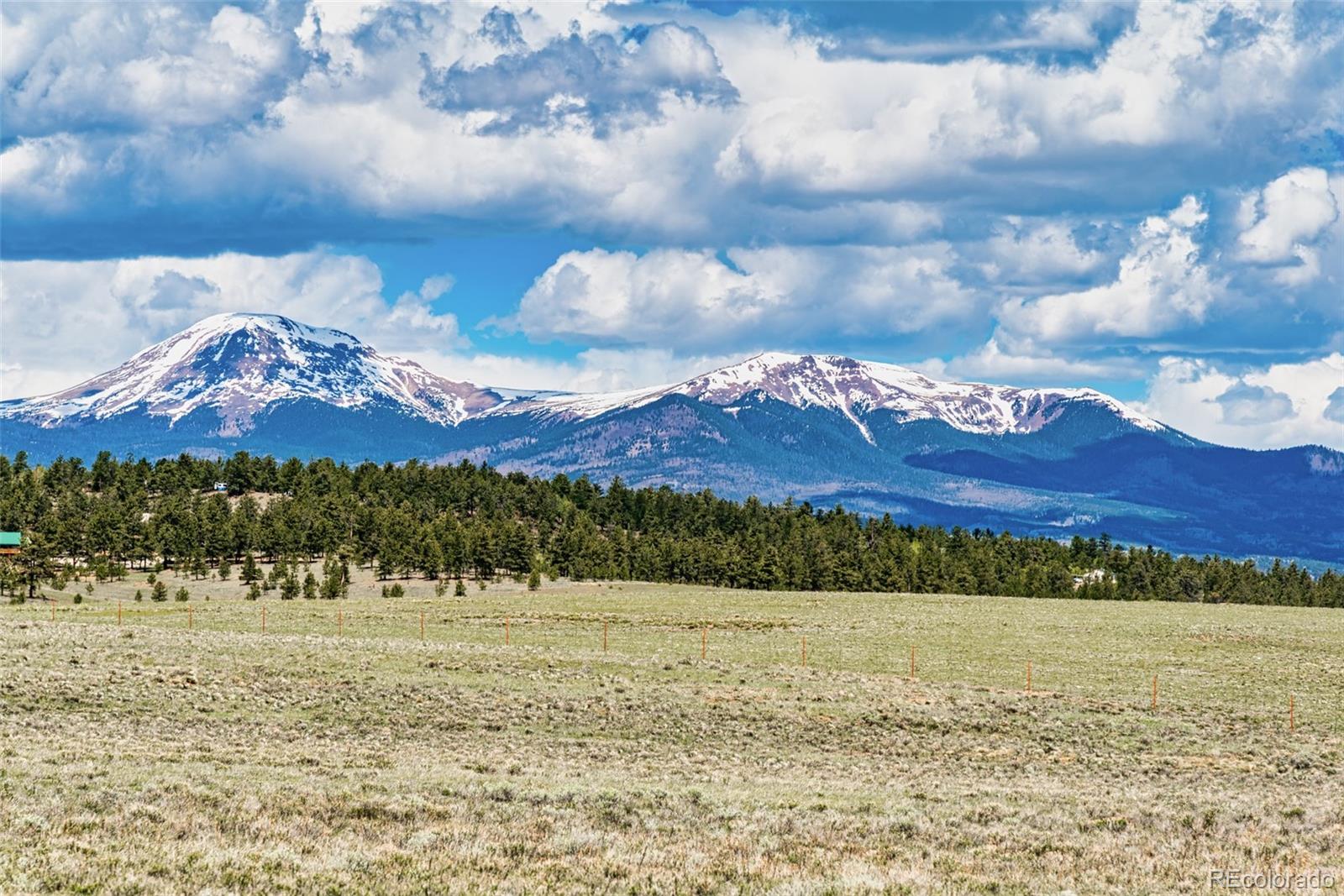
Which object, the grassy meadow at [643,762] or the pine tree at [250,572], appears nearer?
the grassy meadow at [643,762]

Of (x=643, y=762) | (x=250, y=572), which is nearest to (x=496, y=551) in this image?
(x=250, y=572)

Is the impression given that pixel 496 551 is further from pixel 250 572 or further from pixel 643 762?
pixel 643 762

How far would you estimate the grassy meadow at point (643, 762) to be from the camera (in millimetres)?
20125

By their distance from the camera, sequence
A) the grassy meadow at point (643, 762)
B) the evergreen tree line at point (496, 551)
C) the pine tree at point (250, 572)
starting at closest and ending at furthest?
the grassy meadow at point (643, 762) → the pine tree at point (250, 572) → the evergreen tree line at point (496, 551)

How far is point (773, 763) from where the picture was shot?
114 ft

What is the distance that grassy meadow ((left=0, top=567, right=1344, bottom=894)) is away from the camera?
66.0 feet

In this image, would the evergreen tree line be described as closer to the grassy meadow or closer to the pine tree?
the pine tree

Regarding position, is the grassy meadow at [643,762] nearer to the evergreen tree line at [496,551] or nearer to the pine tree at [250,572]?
the pine tree at [250,572]

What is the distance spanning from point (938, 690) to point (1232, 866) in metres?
27.5

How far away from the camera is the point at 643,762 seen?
111ft

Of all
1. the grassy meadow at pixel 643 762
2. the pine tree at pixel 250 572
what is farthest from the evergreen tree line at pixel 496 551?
the grassy meadow at pixel 643 762

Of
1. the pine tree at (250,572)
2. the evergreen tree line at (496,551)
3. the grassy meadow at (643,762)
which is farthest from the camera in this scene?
the evergreen tree line at (496,551)

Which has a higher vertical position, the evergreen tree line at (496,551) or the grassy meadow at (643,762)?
the evergreen tree line at (496,551)

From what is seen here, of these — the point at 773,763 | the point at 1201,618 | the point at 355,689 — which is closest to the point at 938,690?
the point at 773,763
